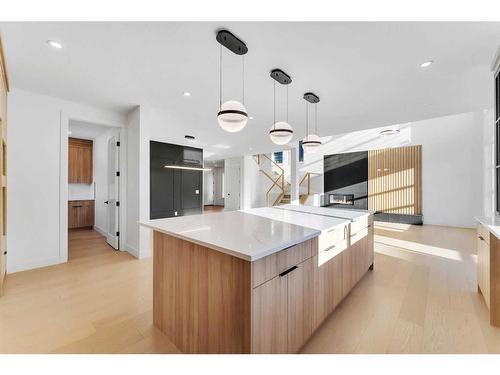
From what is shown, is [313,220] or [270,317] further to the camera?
[313,220]

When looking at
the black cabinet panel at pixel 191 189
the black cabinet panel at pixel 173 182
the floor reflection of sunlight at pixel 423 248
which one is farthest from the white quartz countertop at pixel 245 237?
the floor reflection of sunlight at pixel 423 248

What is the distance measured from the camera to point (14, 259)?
118 inches

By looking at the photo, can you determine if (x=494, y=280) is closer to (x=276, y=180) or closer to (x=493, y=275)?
(x=493, y=275)

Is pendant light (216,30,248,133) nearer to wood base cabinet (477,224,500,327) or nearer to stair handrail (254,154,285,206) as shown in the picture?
wood base cabinet (477,224,500,327)

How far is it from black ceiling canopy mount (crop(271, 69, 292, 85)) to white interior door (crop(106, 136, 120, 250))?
10.6ft

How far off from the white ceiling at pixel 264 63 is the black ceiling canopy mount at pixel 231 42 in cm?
5

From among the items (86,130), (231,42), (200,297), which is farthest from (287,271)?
(86,130)

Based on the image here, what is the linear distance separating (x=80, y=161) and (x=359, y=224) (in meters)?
6.77

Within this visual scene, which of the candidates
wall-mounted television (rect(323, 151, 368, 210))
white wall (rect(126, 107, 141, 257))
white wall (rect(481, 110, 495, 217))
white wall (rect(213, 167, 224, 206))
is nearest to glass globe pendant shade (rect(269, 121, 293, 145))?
white wall (rect(126, 107, 141, 257))

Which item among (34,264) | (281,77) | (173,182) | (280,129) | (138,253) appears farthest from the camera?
(173,182)

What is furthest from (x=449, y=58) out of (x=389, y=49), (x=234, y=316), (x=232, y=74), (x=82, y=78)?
(x=82, y=78)

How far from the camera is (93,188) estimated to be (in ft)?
20.1
